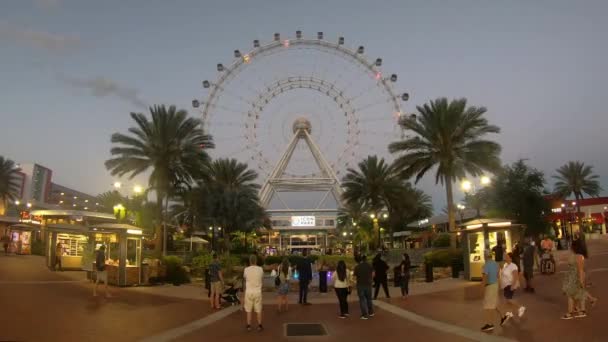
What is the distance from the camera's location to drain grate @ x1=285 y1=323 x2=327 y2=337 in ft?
38.3

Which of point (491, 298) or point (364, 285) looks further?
point (364, 285)

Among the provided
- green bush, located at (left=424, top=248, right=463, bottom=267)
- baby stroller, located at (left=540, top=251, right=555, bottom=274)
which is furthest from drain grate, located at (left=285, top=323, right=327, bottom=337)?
green bush, located at (left=424, top=248, right=463, bottom=267)

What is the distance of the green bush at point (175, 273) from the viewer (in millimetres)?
25797

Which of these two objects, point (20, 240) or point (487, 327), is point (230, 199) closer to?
point (20, 240)

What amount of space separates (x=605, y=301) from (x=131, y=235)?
59.4ft

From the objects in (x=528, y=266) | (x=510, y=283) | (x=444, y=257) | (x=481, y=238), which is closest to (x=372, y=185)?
(x=444, y=257)

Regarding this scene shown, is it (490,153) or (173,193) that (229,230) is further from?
(490,153)

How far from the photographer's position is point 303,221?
387ft

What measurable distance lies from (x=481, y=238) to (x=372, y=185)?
3144cm

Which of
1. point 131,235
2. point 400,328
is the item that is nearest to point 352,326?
point 400,328

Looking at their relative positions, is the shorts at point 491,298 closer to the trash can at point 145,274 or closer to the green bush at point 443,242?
the trash can at point 145,274

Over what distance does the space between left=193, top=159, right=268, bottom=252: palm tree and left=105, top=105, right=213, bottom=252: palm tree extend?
40.4 feet

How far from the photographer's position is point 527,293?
1767cm

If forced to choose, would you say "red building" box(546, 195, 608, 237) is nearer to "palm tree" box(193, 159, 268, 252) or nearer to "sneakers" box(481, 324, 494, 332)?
"palm tree" box(193, 159, 268, 252)
